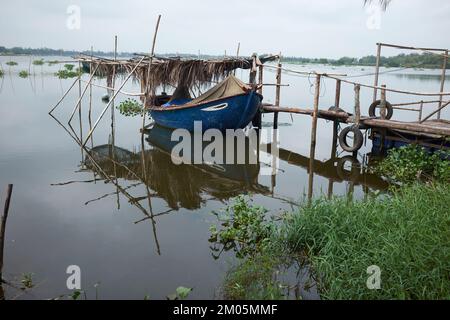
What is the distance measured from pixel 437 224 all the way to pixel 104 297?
428 cm

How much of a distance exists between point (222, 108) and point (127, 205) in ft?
18.6

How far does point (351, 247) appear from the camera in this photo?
4551 millimetres

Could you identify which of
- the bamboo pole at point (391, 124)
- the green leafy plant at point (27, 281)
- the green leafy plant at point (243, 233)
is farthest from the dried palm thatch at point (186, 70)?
the green leafy plant at point (27, 281)

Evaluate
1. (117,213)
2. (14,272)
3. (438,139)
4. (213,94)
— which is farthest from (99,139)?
(438,139)

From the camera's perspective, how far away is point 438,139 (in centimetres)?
941

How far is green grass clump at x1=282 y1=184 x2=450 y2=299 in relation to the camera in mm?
3850

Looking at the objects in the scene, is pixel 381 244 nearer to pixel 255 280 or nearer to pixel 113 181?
pixel 255 280

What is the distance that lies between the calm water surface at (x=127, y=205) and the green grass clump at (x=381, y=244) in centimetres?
56

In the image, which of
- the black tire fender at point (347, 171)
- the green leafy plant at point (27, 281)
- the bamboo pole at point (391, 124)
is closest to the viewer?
the green leafy plant at point (27, 281)

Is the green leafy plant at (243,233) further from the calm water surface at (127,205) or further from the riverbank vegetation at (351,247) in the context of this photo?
the calm water surface at (127,205)

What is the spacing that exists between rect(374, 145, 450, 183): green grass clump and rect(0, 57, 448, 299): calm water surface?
43 cm

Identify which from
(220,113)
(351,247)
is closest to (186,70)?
(220,113)

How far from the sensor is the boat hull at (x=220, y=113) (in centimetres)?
1208
